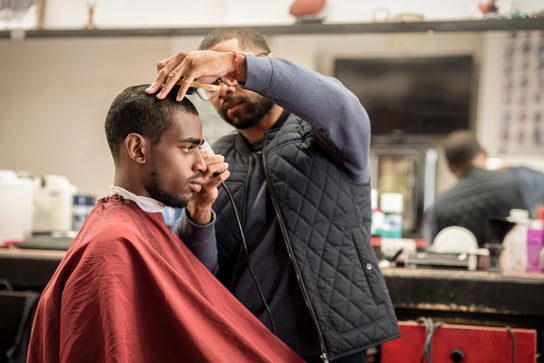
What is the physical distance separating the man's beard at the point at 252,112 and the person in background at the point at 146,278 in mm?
275

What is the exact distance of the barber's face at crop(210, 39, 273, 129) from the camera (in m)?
1.89

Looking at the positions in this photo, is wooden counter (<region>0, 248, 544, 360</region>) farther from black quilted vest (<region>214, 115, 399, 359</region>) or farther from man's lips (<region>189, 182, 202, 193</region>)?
man's lips (<region>189, 182, 202, 193</region>)

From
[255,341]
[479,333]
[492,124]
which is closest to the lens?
[255,341]

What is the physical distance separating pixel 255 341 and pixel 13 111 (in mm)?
3569

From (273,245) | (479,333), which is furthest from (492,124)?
(273,245)

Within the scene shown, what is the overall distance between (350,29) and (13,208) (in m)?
1.93

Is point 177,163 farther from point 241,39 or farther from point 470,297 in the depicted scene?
point 470,297

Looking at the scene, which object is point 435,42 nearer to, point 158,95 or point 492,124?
point 492,124

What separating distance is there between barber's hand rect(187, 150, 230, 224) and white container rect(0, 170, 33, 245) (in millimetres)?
1725

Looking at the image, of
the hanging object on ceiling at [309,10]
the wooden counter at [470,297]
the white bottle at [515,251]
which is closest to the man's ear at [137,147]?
the wooden counter at [470,297]

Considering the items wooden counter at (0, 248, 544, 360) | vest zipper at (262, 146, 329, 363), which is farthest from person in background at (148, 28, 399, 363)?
wooden counter at (0, 248, 544, 360)

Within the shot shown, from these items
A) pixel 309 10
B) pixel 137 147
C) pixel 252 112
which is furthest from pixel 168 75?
pixel 309 10

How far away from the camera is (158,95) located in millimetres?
1515

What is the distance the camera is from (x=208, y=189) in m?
1.71
